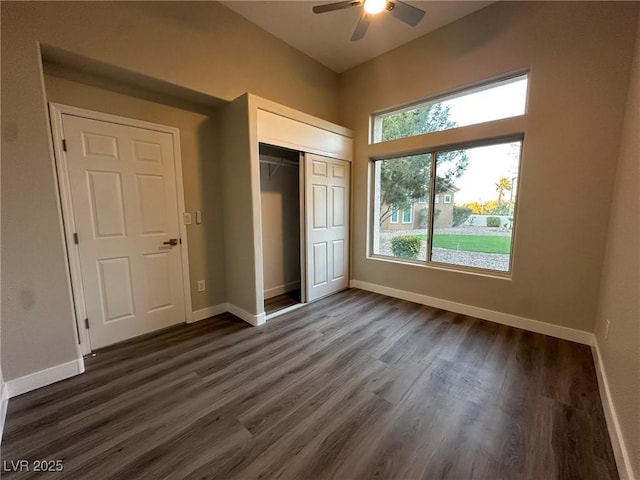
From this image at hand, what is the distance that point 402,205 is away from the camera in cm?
365

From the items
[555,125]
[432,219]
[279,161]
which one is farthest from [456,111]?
[279,161]

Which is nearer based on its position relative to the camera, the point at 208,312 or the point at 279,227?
the point at 208,312

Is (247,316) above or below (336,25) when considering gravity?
below

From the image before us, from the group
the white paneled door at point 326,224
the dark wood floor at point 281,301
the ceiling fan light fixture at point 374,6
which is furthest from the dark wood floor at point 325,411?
the ceiling fan light fixture at point 374,6

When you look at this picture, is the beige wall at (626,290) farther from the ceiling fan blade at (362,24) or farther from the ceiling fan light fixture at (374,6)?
the ceiling fan blade at (362,24)

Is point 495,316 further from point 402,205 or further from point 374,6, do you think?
point 374,6

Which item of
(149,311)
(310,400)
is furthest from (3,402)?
(310,400)

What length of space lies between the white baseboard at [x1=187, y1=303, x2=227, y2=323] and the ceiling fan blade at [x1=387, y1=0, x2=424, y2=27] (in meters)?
3.44

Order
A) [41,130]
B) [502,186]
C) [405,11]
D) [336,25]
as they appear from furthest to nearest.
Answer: [336,25]
[502,186]
[405,11]
[41,130]

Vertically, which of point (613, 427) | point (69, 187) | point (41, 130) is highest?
point (41, 130)

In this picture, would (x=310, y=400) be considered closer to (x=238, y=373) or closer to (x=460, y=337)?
(x=238, y=373)

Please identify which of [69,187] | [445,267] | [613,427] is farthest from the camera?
[445,267]

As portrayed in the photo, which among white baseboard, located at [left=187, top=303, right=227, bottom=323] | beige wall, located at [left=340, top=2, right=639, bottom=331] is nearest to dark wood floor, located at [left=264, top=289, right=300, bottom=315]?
white baseboard, located at [left=187, top=303, right=227, bottom=323]

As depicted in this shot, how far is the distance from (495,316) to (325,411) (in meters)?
2.32
